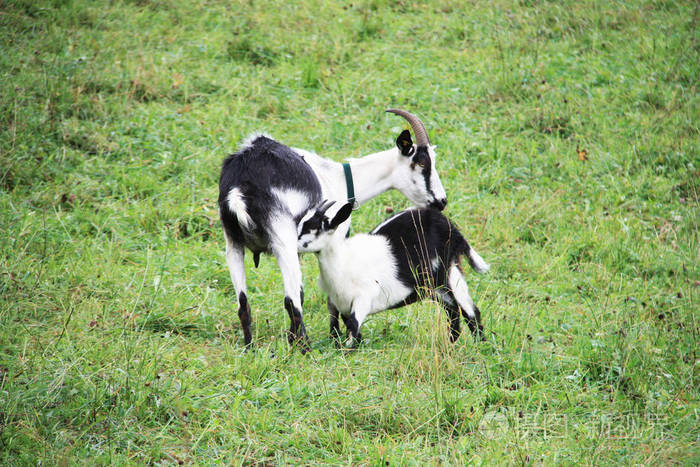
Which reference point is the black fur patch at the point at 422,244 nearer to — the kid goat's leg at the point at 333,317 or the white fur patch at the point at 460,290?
the white fur patch at the point at 460,290

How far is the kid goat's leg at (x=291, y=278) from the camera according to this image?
157 inches

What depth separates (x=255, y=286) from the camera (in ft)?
16.6

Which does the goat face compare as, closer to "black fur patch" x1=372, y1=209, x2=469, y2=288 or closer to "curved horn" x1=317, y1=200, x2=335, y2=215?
"black fur patch" x1=372, y1=209, x2=469, y2=288

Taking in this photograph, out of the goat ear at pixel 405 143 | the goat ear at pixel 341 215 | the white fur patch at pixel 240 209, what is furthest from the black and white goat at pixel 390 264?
the goat ear at pixel 405 143

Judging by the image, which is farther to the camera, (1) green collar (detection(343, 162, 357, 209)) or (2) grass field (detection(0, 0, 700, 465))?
(1) green collar (detection(343, 162, 357, 209))

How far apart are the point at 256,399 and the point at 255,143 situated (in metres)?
1.81

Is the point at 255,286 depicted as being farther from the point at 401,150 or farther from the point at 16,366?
the point at 16,366

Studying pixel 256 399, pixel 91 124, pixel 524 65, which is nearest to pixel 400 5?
pixel 524 65

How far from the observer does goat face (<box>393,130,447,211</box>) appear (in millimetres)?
5156

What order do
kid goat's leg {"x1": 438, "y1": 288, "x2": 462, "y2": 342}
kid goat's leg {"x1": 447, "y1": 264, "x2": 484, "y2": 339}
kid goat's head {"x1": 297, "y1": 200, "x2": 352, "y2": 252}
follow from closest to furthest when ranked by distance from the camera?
kid goat's head {"x1": 297, "y1": 200, "x2": 352, "y2": 252} → kid goat's leg {"x1": 447, "y1": 264, "x2": 484, "y2": 339} → kid goat's leg {"x1": 438, "y1": 288, "x2": 462, "y2": 342}

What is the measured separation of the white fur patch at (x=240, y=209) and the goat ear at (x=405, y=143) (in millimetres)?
1584

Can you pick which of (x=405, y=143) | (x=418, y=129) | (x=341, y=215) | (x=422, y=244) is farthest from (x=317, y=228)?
(x=418, y=129)

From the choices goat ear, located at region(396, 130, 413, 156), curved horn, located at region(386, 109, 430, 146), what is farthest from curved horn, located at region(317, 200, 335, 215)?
curved horn, located at region(386, 109, 430, 146)

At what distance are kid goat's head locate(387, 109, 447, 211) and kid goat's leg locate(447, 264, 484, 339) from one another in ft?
2.61
